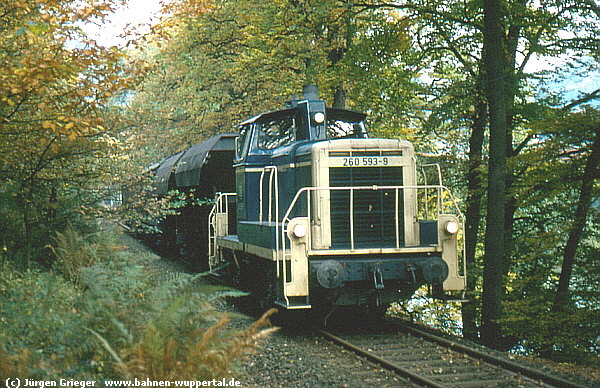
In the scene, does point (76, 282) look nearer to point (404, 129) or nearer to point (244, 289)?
point (244, 289)

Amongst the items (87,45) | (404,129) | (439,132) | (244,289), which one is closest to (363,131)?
(244,289)

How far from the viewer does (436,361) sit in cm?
702

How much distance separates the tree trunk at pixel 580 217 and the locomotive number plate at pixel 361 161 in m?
4.69

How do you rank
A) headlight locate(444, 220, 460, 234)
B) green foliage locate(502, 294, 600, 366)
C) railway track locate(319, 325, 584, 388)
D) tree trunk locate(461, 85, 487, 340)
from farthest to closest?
tree trunk locate(461, 85, 487, 340), green foliage locate(502, 294, 600, 366), headlight locate(444, 220, 460, 234), railway track locate(319, 325, 584, 388)

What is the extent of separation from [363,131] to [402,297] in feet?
9.88

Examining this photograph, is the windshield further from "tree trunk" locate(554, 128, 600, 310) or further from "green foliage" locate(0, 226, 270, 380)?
"green foliage" locate(0, 226, 270, 380)

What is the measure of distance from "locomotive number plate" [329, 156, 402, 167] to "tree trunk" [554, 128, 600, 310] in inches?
185

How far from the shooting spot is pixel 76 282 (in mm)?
7891

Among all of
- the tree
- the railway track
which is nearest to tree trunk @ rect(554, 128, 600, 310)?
the railway track

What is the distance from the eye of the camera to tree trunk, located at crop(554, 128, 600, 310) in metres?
11.4

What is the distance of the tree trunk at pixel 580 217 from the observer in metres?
11.4

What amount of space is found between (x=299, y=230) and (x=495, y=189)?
4.59 meters

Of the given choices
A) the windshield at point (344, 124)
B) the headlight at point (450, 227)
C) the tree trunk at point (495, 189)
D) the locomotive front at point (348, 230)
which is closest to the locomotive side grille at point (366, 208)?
the locomotive front at point (348, 230)

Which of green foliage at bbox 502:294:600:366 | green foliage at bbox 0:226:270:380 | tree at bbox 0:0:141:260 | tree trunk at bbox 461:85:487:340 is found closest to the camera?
green foliage at bbox 0:226:270:380
